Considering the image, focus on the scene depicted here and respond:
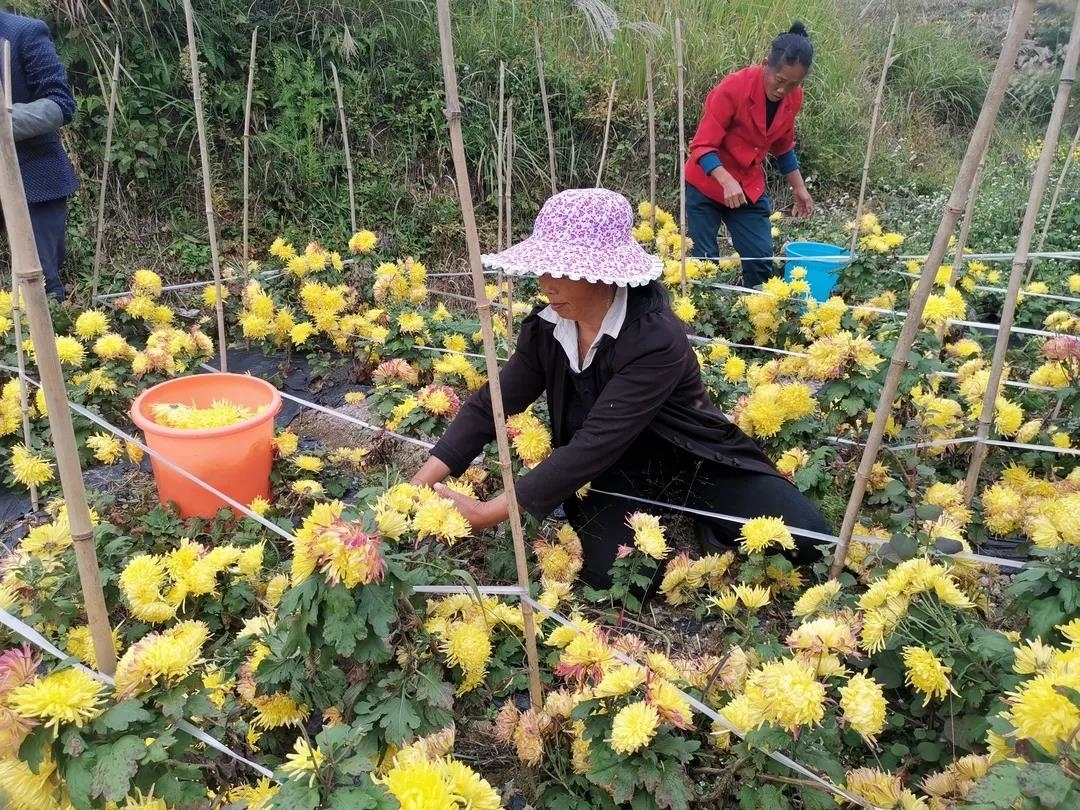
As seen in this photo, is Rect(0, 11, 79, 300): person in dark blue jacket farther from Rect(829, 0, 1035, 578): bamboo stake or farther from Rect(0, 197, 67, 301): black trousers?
Rect(829, 0, 1035, 578): bamboo stake

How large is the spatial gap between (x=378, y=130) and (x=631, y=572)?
477 cm

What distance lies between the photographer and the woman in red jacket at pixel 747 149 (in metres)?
4.02

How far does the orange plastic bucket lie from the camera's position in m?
2.31

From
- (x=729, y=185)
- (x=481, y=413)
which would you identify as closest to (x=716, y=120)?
(x=729, y=185)

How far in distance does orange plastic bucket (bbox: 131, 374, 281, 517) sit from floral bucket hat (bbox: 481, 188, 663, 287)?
0.97 metres

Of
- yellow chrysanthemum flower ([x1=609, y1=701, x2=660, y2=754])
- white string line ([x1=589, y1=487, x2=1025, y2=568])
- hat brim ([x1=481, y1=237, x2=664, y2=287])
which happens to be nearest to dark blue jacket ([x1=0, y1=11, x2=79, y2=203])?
hat brim ([x1=481, y1=237, x2=664, y2=287])

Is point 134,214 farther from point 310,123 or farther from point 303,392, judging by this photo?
point 303,392

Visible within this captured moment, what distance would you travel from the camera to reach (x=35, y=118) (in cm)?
314

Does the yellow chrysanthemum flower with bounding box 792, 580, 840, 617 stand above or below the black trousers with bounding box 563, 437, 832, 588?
above

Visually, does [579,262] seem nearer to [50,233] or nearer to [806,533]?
[806,533]

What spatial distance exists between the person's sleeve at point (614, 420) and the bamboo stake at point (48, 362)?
1001 mm

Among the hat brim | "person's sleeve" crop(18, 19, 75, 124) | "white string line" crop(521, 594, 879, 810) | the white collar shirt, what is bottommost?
"white string line" crop(521, 594, 879, 810)

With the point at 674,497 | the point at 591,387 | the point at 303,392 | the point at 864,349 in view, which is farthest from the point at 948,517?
the point at 303,392

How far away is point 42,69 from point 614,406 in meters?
2.91
